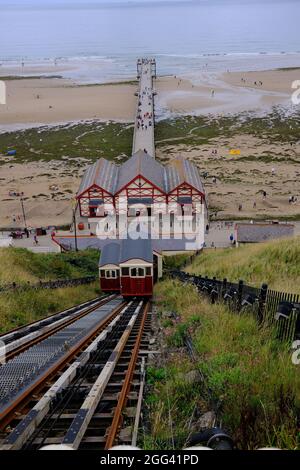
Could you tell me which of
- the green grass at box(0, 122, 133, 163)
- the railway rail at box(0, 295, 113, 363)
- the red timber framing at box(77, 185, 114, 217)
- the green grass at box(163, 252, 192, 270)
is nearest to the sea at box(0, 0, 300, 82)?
the green grass at box(0, 122, 133, 163)

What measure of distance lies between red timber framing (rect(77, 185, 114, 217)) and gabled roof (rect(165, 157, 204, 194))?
5.44 meters

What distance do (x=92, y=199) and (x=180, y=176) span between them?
800 cm

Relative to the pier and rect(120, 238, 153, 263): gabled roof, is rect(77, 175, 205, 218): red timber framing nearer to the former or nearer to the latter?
the pier

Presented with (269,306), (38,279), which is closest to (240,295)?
(269,306)

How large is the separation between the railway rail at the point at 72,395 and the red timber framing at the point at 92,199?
26.5 m

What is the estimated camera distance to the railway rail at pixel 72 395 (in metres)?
4.26

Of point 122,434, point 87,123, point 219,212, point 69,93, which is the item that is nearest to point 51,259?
point 219,212

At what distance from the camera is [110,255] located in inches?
839

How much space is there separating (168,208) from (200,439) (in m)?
31.7

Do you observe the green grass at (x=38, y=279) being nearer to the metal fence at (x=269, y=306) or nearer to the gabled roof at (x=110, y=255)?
the gabled roof at (x=110, y=255)

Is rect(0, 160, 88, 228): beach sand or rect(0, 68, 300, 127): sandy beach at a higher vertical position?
rect(0, 68, 300, 127): sandy beach

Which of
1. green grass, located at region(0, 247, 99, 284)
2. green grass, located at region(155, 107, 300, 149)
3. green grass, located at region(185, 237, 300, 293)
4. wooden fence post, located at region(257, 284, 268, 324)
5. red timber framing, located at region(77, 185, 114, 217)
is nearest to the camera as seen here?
wooden fence post, located at region(257, 284, 268, 324)

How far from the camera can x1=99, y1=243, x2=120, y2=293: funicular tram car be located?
20797 mm
